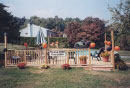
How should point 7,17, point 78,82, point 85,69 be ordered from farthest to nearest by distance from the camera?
1. point 7,17
2. point 85,69
3. point 78,82

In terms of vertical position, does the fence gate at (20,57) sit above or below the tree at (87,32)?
below

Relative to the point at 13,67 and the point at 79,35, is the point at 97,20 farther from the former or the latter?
the point at 13,67

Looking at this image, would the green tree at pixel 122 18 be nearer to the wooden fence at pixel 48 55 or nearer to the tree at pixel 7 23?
the wooden fence at pixel 48 55

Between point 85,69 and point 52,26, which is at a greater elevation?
point 52,26

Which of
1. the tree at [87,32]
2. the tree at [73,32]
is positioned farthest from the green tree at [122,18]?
the tree at [73,32]

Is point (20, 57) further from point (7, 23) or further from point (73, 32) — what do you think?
point (73, 32)

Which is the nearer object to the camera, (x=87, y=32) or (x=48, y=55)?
(x=48, y=55)

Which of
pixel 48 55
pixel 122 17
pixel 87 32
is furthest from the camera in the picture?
pixel 87 32

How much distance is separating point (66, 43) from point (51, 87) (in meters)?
21.5

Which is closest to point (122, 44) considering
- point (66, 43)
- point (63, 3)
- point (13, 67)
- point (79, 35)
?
point (79, 35)

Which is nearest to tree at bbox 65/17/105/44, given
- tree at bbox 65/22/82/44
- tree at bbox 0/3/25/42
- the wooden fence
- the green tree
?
tree at bbox 65/22/82/44

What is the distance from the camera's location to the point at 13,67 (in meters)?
8.88

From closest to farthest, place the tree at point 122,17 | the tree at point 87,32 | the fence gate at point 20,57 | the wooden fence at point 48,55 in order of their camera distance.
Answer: the wooden fence at point 48,55
the fence gate at point 20,57
the tree at point 122,17
the tree at point 87,32

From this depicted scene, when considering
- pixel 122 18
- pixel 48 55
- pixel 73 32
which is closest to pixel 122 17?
pixel 122 18
